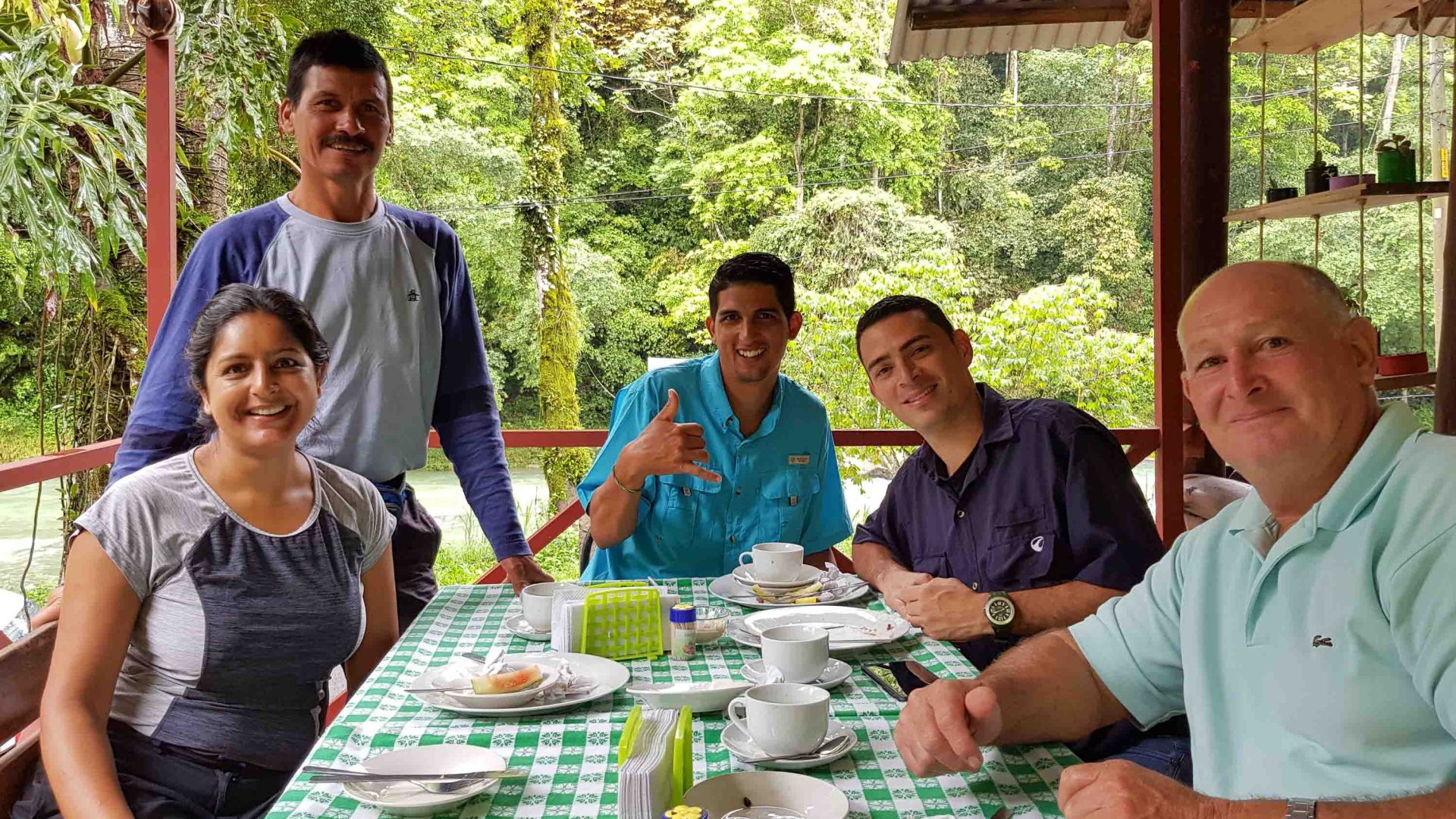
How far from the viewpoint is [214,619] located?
160 centimetres

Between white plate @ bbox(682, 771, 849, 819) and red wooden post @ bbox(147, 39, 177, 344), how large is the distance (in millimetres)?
2635

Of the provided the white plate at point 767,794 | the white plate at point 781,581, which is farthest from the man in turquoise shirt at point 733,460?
the white plate at point 767,794

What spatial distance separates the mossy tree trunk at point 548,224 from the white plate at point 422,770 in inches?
501

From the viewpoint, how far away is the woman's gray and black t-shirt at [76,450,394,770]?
1579mm

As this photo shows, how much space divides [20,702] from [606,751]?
0.83 meters

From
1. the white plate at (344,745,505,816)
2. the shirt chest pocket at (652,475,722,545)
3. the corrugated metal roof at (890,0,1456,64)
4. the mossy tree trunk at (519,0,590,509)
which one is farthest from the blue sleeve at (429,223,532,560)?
the mossy tree trunk at (519,0,590,509)

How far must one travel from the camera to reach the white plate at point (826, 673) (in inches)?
58.6

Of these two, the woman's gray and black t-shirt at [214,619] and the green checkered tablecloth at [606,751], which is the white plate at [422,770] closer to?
the green checkered tablecloth at [606,751]

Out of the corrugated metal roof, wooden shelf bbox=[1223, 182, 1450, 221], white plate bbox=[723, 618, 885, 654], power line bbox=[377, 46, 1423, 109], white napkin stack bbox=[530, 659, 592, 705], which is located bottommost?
white plate bbox=[723, 618, 885, 654]

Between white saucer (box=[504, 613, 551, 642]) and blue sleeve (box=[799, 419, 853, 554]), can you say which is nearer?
white saucer (box=[504, 613, 551, 642])

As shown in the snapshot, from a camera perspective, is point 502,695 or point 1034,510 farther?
point 1034,510

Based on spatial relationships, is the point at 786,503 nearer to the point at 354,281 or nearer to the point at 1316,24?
the point at 354,281

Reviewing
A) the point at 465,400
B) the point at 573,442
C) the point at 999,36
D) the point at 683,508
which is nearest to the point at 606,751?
the point at 683,508

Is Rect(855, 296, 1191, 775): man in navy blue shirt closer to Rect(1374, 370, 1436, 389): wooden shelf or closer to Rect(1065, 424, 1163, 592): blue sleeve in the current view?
Rect(1065, 424, 1163, 592): blue sleeve
